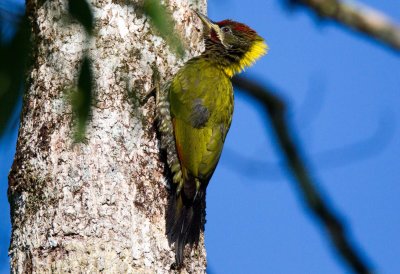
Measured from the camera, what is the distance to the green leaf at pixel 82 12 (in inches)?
81.2

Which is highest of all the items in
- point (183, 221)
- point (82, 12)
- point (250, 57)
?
point (250, 57)

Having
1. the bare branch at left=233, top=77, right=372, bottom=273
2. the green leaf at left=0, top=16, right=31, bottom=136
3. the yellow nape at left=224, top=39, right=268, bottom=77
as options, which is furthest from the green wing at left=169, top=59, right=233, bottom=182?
the green leaf at left=0, top=16, right=31, bottom=136

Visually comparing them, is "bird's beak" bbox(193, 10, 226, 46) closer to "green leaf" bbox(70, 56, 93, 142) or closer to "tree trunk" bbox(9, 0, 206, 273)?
"tree trunk" bbox(9, 0, 206, 273)

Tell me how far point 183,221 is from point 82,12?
1738mm

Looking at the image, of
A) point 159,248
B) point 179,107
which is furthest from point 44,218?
point 179,107

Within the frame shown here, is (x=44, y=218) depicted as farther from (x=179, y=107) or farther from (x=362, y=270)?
(x=362, y=270)

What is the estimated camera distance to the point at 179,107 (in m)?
4.23

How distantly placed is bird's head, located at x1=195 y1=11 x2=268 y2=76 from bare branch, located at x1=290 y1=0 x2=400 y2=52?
0.64m

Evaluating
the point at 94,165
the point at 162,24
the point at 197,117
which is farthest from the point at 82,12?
the point at 197,117

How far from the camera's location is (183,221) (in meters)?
3.61

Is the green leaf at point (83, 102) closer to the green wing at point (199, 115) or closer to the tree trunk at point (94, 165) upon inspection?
the tree trunk at point (94, 165)

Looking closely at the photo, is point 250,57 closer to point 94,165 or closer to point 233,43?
point 233,43

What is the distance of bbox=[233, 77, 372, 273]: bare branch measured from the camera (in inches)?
195

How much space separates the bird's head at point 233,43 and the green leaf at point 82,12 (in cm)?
247
